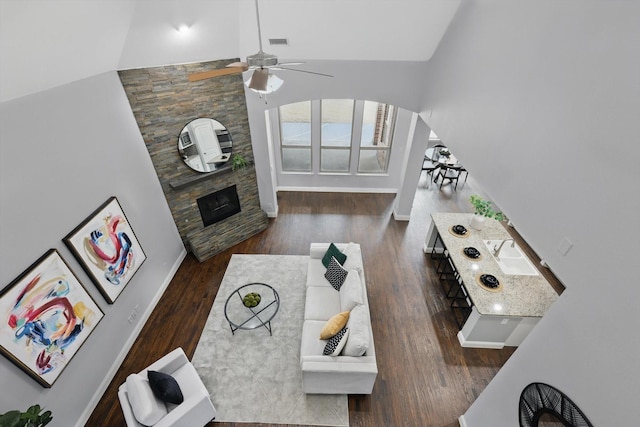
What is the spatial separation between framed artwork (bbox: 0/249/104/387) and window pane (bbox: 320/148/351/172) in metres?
5.57

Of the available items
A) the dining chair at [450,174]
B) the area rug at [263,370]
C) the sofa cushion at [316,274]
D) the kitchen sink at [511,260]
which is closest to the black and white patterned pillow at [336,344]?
the area rug at [263,370]

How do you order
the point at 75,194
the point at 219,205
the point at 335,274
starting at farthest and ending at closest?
the point at 219,205 < the point at 335,274 < the point at 75,194

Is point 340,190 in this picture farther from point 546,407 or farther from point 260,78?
point 546,407

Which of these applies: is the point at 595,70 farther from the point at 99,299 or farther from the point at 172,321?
the point at 172,321

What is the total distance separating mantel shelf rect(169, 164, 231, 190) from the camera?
5.08 meters

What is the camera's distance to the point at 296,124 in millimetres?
7109

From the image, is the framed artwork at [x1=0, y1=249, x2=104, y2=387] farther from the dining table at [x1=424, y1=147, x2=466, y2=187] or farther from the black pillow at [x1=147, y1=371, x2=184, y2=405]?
the dining table at [x1=424, y1=147, x2=466, y2=187]

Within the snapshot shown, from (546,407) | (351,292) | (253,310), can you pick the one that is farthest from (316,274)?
(546,407)

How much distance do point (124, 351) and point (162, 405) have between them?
1436 millimetres

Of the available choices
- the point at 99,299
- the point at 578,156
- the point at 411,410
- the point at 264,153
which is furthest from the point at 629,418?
the point at 264,153

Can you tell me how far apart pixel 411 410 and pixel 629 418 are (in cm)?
256

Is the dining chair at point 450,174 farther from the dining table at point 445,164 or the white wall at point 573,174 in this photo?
the white wall at point 573,174

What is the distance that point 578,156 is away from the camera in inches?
75.3

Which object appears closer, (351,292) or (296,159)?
(351,292)
